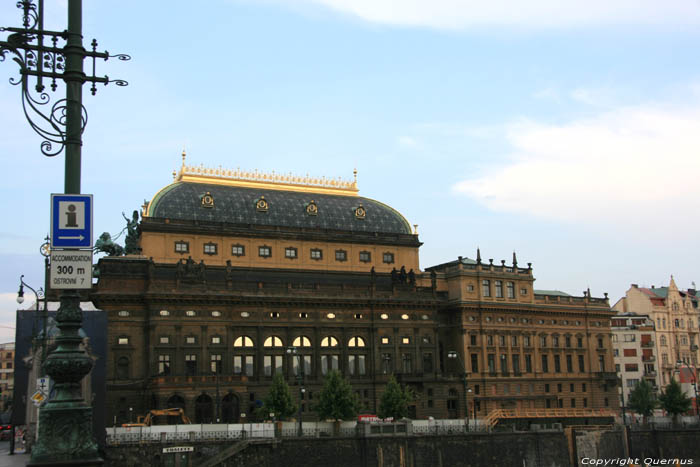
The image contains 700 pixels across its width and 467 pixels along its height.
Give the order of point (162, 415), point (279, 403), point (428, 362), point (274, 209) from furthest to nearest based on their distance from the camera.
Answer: point (274, 209) < point (428, 362) < point (279, 403) < point (162, 415)

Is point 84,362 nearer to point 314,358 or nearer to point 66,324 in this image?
point 66,324

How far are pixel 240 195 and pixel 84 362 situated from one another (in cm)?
8867

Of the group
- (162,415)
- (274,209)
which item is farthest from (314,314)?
(162,415)

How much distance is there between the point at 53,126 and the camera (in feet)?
63.7

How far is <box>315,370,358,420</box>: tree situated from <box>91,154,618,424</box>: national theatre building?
465 centimetres

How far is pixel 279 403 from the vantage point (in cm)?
8406

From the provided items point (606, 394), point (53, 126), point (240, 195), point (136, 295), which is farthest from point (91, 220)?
point (606, 394)

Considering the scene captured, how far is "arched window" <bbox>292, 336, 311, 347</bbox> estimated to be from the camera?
96812mm

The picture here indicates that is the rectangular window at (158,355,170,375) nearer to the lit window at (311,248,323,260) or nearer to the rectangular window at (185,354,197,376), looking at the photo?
the rectangular window at (185,354,197,376)

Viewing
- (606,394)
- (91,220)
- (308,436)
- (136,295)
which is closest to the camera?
(91,220)

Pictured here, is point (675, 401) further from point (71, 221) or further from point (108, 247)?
point (71, 221)

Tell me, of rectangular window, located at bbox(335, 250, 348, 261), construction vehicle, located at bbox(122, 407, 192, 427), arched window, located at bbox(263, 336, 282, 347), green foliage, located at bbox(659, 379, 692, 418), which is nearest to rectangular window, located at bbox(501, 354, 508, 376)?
green foliage, located at bbox(659, 379, 692, 418)

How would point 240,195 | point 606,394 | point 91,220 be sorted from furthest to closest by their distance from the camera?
1. point 606,394
2. point 240,195
3. point 91,220

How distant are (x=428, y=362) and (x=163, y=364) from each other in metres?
34.8
